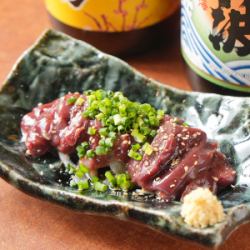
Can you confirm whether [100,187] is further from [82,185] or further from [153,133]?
[153,133]

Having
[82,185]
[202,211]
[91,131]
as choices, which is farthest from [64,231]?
[202,211]

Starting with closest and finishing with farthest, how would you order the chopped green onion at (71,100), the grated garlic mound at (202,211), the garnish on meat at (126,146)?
the grated garlic mound at (202,211), the garnish on meat at (126,146), the chopped green onion at (71,100)

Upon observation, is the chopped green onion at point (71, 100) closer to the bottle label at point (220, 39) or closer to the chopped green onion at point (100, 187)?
the chopped green onion at point (100, 187)

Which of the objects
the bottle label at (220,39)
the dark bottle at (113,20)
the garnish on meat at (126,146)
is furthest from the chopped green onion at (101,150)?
the dark bottle at (113,20)

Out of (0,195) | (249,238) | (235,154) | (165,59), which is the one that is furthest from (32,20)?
(249,238)

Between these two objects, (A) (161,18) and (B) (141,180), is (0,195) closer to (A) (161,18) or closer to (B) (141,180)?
(B) (141,180)

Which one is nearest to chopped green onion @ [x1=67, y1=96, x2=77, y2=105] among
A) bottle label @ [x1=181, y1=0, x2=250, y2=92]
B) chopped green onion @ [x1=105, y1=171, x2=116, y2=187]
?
chopped green onion @ [x1=105, y1=171, x2=116, y2=187]
